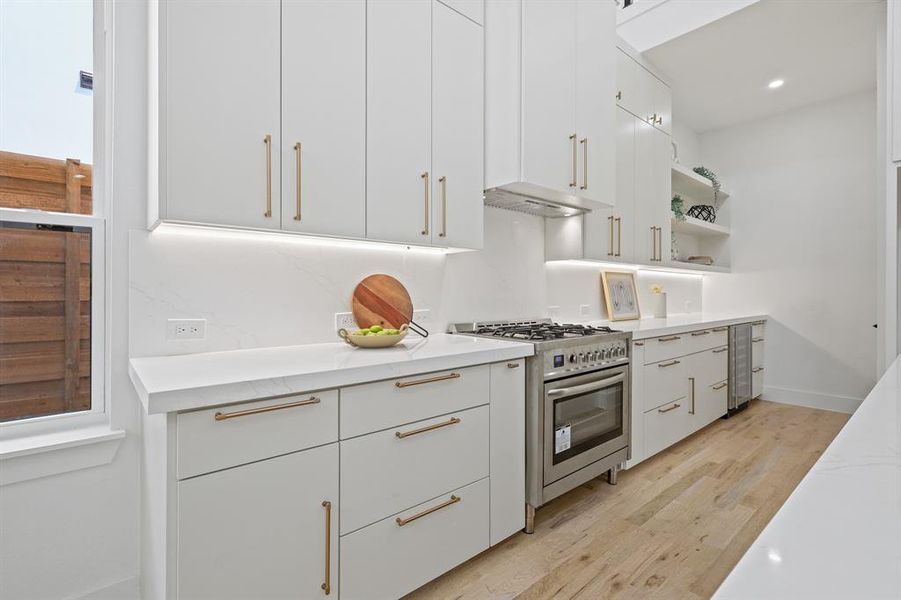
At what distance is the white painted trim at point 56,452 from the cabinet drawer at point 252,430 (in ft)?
2.22

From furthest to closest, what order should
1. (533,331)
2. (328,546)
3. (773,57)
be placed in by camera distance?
1. (773,57)
2. (533,331)
3. (328,546)

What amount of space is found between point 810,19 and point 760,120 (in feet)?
5.95

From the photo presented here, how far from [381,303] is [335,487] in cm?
97

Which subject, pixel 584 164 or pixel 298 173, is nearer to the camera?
pixel 298 173

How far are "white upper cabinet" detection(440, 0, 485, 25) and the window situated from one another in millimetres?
1470

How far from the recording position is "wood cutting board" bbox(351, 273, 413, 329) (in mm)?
2121

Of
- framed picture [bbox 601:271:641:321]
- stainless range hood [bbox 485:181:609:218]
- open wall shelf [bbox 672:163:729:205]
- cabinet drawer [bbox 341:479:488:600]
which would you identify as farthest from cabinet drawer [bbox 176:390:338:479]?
open wall shelf [bbox 672:163:729:205]

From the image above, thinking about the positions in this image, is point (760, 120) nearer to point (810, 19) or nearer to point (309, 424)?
point (810, 19)

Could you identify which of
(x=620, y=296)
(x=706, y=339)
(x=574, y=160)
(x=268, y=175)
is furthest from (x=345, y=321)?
(x=706, y=339)

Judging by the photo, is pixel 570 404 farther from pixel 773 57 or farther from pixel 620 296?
pixel 773 57

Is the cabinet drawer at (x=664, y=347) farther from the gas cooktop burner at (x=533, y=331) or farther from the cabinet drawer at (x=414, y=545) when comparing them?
the cabinet drawer at (x=414, y=545)

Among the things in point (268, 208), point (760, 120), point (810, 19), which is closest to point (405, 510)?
point (268, 208)

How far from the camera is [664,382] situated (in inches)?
117

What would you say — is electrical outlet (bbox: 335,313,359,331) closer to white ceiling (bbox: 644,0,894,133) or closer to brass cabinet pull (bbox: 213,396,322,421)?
brass cabinet pull (bbox: 213,396,322,421)
